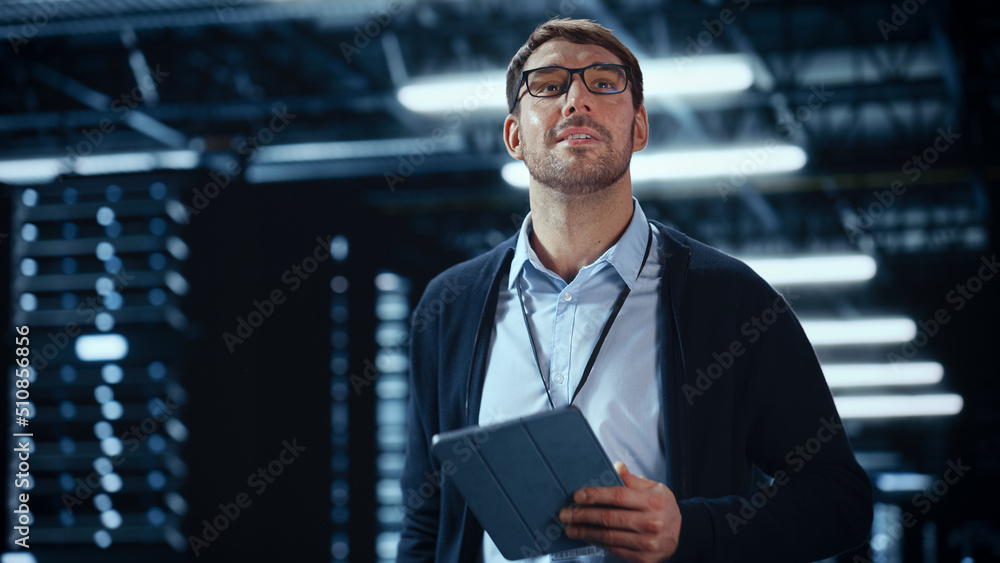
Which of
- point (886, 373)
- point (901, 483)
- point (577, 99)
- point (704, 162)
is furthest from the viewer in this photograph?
point (886, 373)

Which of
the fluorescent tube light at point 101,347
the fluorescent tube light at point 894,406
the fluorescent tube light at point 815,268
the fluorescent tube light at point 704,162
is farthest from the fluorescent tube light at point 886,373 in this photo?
the fluorescent tube light at point 101,347

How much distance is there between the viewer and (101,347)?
5574 mm

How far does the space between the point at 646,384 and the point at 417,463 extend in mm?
557

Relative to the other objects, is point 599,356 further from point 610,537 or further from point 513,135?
point 513,135

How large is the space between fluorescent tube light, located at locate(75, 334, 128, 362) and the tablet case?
484 cm

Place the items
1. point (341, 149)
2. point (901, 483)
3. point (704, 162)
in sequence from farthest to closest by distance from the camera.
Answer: point (901, 483)
point (341, 149)
point (704, 162)

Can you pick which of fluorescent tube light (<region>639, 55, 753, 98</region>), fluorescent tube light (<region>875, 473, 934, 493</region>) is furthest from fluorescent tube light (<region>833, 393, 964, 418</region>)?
fluorescent tube light (<region>639, 55, 753, 98</region>)

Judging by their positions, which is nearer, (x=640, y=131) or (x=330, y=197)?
(x=640, y=131)

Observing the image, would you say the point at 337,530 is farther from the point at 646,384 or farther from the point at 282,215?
the point at 646,384

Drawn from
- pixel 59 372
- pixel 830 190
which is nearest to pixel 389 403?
pixel 59 372

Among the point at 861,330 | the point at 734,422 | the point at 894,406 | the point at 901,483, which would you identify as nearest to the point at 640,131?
the point at 734,422

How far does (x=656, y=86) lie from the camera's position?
15.9 ft

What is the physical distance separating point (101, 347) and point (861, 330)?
9.19 m

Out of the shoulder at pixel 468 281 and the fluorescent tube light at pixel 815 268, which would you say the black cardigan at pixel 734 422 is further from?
the fluorescent tube light at pixel 815 268
